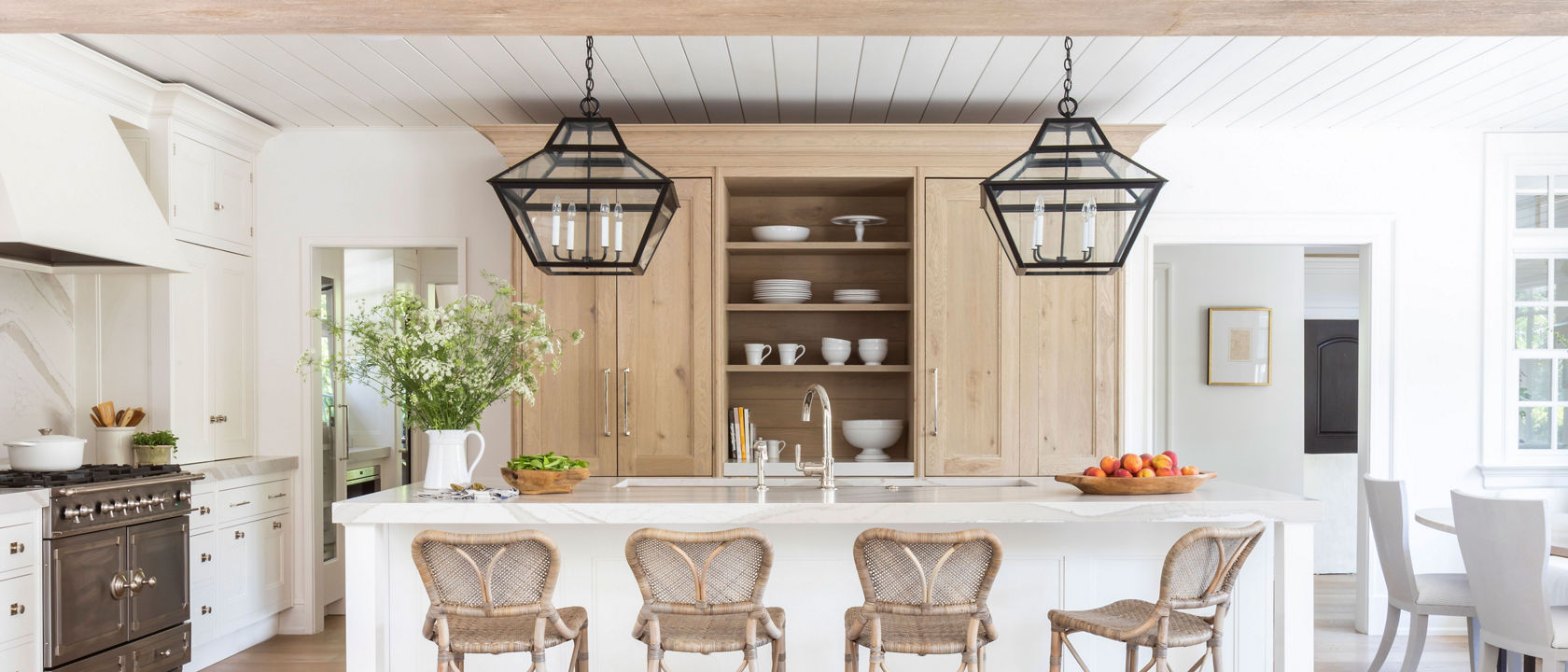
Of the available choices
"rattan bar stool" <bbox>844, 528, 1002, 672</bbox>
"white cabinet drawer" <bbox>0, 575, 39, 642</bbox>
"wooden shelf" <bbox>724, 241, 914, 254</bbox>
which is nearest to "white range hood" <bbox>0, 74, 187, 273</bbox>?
"white cabinet drawer" <bbox>0, 575, 39, 642</bbox>

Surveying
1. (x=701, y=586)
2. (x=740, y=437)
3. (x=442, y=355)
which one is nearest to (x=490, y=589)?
(x=701, y=586)

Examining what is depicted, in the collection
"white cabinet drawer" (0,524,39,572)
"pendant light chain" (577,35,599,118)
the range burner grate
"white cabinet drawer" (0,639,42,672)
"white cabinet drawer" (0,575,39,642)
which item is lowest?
"white cabinet drawer" (0,639,42,672)

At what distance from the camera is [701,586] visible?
8.75 feet

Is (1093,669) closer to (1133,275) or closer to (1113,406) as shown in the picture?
(1113,406)

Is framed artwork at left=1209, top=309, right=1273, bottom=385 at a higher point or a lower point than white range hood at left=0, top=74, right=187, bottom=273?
lower

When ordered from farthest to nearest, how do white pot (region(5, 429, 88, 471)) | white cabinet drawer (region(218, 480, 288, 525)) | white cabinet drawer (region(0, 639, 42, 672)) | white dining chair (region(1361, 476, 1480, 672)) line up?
1. white cabinet drawer (region(218, 480, 288, 525))
2. white dining chair (region(1361, 476, 1480, 672))
3. white pot (region(5, 429, 88, 471))
4. white cabinet drawer (region(0, 639, 42, 672))

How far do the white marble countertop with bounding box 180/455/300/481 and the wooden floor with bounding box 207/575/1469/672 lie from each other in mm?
817

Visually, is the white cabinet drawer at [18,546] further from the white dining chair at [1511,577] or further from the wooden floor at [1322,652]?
the white dining chair at [1511,577]

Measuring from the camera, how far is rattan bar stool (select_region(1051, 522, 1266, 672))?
2750 mm

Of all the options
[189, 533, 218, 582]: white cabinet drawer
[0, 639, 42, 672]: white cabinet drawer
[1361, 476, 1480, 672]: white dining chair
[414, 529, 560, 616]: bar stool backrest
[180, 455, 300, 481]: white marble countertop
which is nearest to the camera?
[414, 529, 560, 616]: bar stool backrest

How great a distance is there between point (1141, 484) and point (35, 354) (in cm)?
430

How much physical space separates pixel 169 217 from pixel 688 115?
2262 mm

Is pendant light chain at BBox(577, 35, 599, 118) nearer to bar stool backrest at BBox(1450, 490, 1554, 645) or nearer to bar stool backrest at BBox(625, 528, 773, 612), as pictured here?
bar stool backrest at BBox(625, 528, 773, 612)

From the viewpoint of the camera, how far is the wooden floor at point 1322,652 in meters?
4.47
